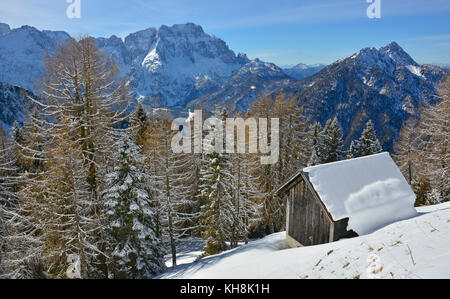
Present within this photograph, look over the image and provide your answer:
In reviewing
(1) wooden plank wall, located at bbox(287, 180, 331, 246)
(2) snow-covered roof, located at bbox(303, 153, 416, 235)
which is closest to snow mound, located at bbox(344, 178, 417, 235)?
(2) snow-covered roof, located at bbox(303, 153, 416, 235)

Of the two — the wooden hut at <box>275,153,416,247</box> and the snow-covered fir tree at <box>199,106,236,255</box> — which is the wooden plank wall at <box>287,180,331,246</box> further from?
the snow-covered fir tree at <box>199,106,236,255</box>

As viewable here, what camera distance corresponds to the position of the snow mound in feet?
37.9

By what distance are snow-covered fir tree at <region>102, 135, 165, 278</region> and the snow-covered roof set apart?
9960 mm

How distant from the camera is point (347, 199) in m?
11.9

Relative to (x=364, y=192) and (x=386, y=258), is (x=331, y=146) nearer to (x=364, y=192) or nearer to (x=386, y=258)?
(x=364, y=192)

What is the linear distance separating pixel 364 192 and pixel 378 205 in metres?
0.84

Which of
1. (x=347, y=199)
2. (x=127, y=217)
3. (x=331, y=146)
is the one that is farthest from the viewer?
(x=331, y=146)

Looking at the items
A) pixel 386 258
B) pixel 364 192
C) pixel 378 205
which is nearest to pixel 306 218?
pixel 364 192

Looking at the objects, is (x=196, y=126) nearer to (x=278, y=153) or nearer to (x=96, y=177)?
(x=278, y=153)

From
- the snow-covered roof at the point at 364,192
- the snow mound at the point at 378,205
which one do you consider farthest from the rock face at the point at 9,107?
the snow mound at the point at 378,205

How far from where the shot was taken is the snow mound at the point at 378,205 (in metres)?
11.6
